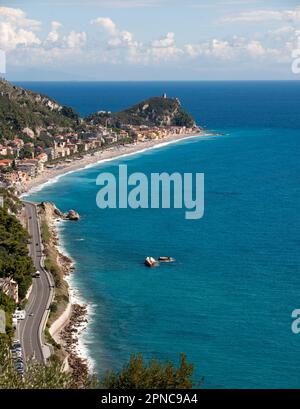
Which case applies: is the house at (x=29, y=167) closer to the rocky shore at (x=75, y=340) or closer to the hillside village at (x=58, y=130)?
the hillside village at (x=58, y=130)

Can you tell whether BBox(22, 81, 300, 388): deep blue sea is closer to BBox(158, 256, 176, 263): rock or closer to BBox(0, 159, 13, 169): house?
BBox(158, 256, 176, 263): rock

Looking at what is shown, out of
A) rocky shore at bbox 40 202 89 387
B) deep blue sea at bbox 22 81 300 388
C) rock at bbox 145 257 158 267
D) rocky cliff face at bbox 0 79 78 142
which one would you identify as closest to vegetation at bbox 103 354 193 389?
rocky shore at bbox 40 202 89 387

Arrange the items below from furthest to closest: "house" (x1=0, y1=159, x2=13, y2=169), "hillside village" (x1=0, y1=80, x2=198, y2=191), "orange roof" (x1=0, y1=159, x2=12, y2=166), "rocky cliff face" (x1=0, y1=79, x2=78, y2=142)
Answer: "rocky cliff face" (x1=0, y1=79, x2=78, y2=142)
"hillside village" (x1=0, y1=80, x2=198, y2=191)
"orange roof" (x1=0, y1=159, x2=12, y2=166)
"house" (x1=0, y1=159, x2=13, y2=169)

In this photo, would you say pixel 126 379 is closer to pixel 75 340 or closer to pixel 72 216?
pixel 75 340

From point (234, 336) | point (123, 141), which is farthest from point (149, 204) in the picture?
point (123, 141)

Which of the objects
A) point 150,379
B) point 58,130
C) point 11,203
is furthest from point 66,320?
point 58,130
